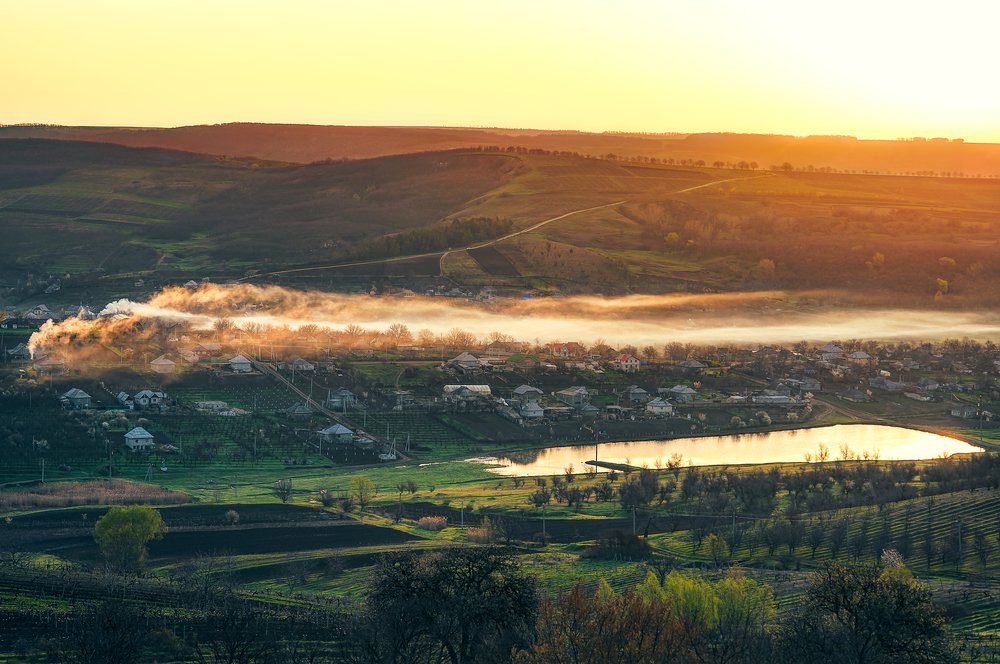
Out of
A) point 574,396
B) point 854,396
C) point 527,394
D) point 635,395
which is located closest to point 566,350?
point 635,395

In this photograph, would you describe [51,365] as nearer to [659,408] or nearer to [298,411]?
[298,411]

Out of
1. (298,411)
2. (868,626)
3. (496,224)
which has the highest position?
(496,224)

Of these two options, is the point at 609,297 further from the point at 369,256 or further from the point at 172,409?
the point at 172,409

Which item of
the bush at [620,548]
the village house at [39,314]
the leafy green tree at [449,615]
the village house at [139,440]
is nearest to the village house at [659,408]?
the village house at [139,440]

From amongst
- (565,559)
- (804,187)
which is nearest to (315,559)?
(565,559)

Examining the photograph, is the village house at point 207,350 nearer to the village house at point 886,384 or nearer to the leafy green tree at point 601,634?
the village house at point 886,384
